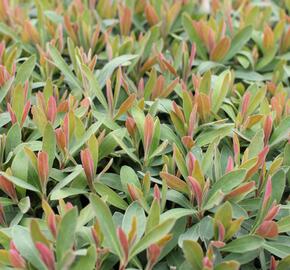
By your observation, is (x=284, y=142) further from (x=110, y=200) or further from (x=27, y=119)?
(x=27, y=119)

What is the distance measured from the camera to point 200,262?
132cm

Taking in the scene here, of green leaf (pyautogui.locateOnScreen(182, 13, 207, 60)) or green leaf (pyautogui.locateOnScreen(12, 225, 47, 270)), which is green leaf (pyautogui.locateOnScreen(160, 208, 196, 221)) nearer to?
green leaf (pyautogui.locateOnScreen(12, 225, 47, 270))

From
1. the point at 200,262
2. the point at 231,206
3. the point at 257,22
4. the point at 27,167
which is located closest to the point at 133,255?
the point at 200,262

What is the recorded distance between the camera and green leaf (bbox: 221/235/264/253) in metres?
1.36

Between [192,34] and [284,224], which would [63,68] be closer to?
[192,34]

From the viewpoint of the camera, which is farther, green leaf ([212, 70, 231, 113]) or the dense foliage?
green leaf ([212, 70, 231, 113])

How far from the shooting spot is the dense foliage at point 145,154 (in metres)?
1.34

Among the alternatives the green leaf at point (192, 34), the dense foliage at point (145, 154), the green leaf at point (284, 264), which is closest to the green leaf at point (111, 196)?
the dense foliage at point (145, 154)

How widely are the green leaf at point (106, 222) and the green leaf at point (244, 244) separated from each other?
286 mm

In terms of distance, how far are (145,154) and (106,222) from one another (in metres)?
0.36

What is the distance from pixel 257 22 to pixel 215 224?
1.35m

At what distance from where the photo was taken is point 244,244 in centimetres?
138

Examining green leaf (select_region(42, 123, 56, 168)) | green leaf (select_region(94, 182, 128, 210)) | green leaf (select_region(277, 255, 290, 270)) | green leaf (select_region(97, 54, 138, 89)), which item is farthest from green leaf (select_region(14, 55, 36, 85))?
green leaf (select_region(277, 255, 290, 270))

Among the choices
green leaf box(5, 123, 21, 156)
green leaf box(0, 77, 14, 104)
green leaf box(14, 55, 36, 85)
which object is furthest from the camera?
green leaf box(14, 55, 36, 85)
